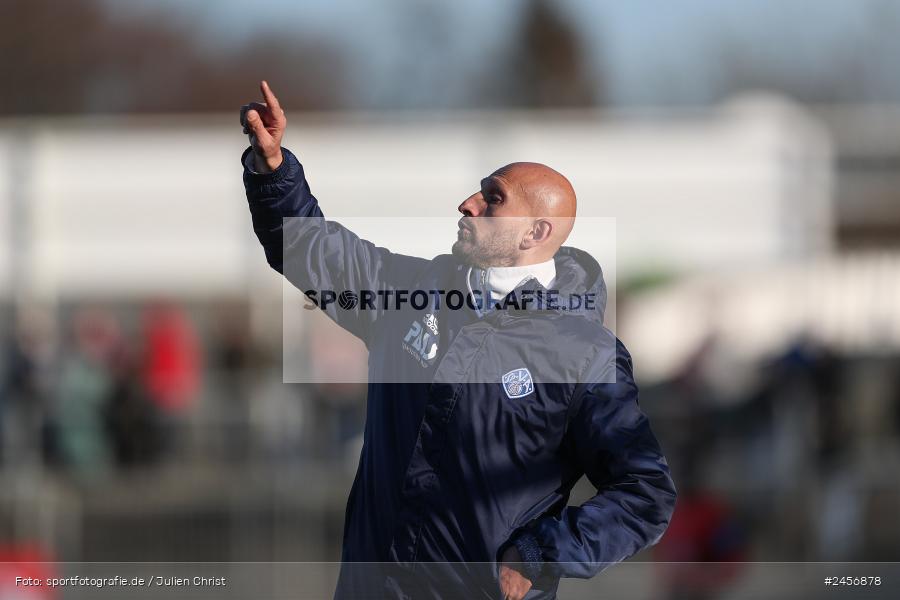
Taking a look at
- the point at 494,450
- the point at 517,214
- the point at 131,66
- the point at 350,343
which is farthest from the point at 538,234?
the point at 131,66

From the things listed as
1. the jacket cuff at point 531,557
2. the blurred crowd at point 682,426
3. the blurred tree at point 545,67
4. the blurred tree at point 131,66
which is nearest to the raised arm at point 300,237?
the jacket cuff at point 531,557

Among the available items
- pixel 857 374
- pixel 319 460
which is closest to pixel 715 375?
pixel 857 374

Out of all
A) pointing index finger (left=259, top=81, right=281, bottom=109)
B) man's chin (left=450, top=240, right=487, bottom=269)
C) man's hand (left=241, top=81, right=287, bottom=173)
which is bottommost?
man's chin (left=450, top=240, right=487, bottom=269)

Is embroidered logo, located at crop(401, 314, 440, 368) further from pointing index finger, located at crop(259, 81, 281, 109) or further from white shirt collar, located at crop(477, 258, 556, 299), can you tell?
pointing index finger, located at crop(259, 81, 281, 109)

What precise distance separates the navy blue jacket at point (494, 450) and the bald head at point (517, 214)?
4.4 inches

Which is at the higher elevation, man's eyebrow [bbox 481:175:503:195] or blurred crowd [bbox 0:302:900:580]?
man's eyebrow [bbox 481:175:503:195]

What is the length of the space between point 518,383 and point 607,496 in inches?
14.1

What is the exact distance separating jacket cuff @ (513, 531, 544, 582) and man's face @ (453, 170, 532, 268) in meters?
0.72

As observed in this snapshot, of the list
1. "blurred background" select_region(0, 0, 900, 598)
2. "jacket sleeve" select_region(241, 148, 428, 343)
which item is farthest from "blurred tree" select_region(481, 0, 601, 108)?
"jacket sleeve" select_region(241, 148, 428, 343)

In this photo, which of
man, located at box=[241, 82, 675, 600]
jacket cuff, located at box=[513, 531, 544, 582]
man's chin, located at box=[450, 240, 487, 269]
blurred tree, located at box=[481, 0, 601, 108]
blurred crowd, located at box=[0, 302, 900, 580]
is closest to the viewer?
jacket cuff, located at box=[513, 531, 544, 582]

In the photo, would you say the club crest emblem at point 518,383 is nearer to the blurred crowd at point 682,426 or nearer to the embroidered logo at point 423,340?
the embroidered logo at point 423,340

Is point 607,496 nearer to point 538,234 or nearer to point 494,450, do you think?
point 494,450

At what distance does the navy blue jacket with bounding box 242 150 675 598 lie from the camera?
3.20m

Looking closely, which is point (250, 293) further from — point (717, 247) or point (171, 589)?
point (717, 247)
